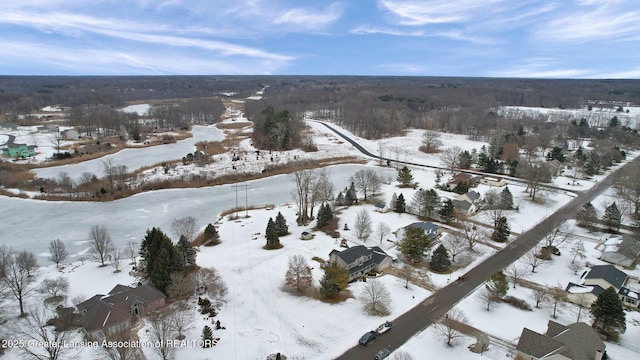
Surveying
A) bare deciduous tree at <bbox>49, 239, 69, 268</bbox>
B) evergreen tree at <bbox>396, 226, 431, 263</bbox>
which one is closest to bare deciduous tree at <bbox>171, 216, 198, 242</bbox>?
bare deciduous tree at <bbox>49, 239, 69, 268</bbox>

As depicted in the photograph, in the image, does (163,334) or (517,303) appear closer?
(163,334)

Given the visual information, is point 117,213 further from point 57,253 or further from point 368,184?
point 368,184

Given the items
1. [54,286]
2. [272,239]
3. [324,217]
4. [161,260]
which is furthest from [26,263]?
[324,217]

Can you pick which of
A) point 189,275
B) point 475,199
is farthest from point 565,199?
point 189,275

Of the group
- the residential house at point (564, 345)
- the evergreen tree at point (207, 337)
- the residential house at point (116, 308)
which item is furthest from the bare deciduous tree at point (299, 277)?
the residential house at point (564, 345)

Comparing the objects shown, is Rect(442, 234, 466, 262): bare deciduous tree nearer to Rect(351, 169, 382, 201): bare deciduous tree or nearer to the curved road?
the curved road

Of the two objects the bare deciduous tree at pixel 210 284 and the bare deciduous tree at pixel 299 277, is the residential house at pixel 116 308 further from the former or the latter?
the bare deciduous tree at pixel 299 277

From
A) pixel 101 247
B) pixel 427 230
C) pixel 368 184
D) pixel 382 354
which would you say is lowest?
pixel 382 354
